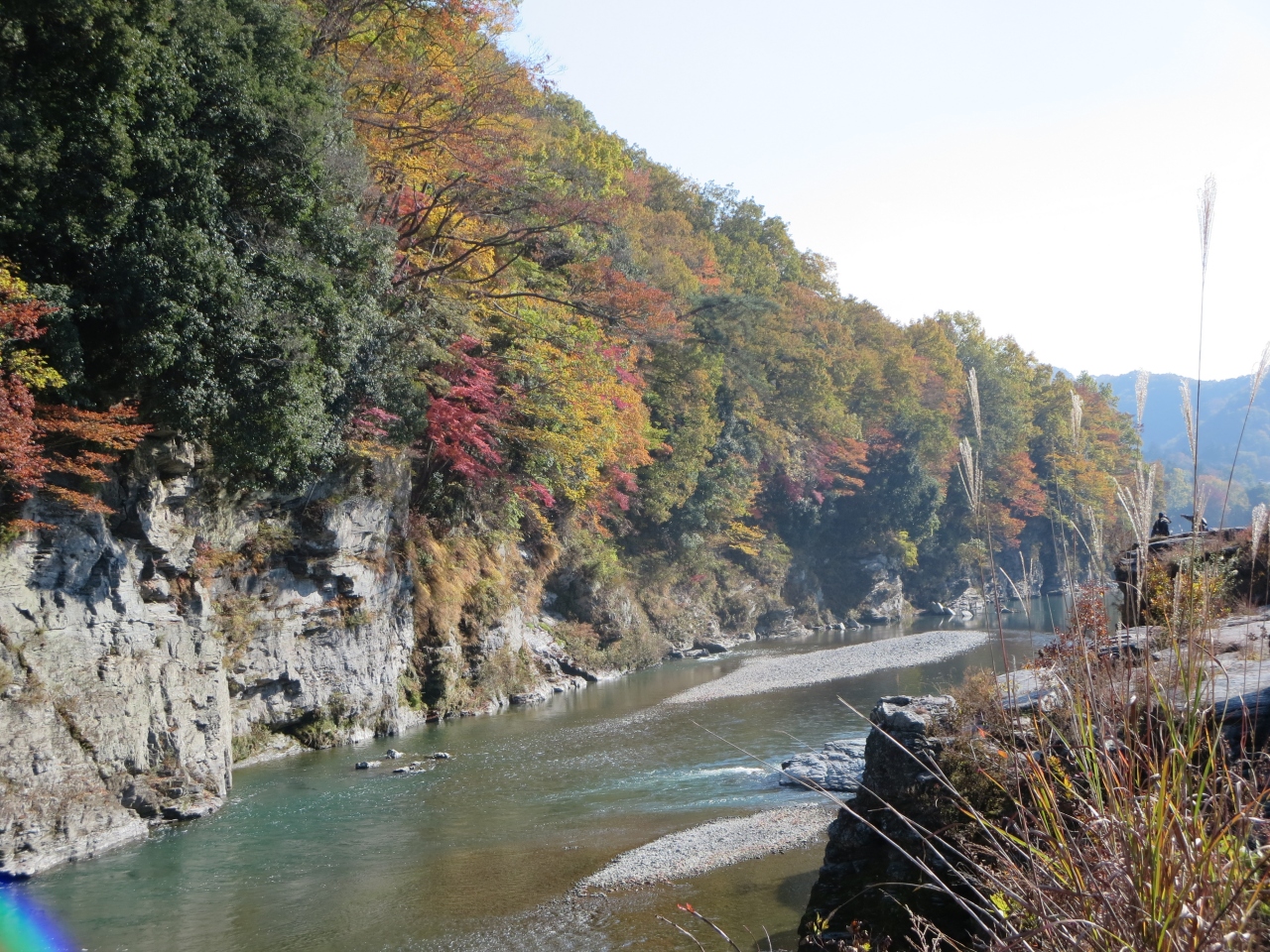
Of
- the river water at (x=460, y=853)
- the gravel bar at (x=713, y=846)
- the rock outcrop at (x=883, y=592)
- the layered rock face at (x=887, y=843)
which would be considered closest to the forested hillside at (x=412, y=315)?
the layered rock face at (x=887, y=843)

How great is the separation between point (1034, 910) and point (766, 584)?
3661cm

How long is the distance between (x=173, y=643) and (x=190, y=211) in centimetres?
607

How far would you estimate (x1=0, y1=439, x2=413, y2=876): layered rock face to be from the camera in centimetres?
1099

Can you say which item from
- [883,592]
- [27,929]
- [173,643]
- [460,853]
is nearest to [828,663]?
[460,853]

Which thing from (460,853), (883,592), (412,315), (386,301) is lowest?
(883,592)

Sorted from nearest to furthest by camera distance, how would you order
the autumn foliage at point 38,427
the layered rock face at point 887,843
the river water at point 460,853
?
the layered rock face at point 887,843 → the river water at point 460,853 → the autumn foliage at point 38,427

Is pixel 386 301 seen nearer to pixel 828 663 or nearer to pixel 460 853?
pixel 460 853

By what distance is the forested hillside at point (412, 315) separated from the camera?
34.7ft

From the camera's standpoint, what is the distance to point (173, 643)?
13.2m

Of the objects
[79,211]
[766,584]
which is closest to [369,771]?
[79,211]

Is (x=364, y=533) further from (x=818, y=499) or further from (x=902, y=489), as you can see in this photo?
(x=902, y=489)

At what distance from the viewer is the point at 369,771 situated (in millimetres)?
15180

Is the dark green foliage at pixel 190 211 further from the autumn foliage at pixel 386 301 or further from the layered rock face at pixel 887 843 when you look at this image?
the layered rock face at pixel 887 843

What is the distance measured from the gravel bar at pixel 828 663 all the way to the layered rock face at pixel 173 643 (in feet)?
25.1
